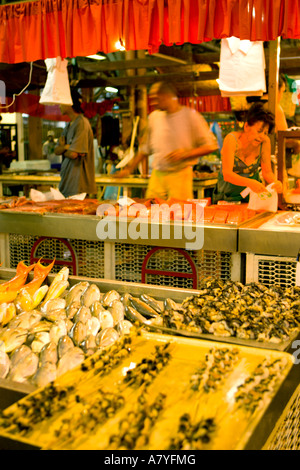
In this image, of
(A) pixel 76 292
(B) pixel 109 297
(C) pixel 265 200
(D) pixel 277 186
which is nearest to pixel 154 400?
(B) pixel 109 297

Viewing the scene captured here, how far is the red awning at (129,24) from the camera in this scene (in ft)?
12.4

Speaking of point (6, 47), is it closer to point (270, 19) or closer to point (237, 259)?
point (270, 19)

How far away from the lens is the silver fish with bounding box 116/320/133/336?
264 centimetres

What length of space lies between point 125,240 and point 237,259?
2.98 feet

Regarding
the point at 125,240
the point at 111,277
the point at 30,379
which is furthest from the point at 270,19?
the point at 30,379

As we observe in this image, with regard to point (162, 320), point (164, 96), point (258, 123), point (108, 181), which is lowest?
point (162, 320)

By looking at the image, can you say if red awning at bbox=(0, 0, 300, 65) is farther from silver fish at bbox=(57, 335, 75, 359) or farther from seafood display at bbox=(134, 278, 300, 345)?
silver fish at bbox=(57, 335, 75, 359)

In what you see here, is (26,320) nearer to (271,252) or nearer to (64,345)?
(64,345)

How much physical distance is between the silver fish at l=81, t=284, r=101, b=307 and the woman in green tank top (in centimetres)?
183

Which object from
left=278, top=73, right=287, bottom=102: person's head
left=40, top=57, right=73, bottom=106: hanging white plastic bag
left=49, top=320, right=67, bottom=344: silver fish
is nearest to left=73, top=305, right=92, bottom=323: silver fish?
left=49, top=320, right=67, bottom=344: silver fish

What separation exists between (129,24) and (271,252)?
2187 mm

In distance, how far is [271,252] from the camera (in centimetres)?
354

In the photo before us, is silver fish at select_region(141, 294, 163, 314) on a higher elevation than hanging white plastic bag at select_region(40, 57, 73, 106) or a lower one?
lower

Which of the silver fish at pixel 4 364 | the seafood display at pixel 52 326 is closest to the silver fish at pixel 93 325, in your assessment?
the seafood display at pixel 52 326
